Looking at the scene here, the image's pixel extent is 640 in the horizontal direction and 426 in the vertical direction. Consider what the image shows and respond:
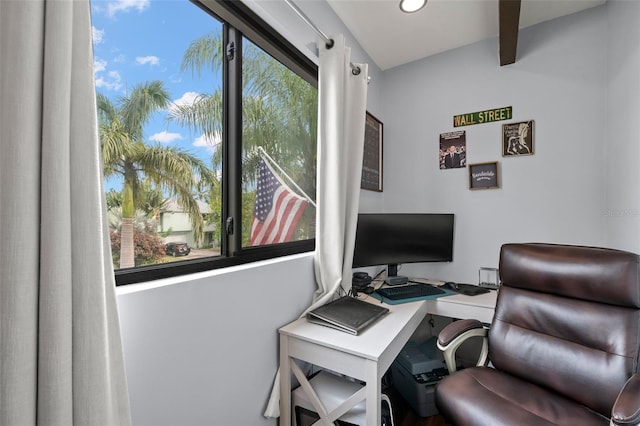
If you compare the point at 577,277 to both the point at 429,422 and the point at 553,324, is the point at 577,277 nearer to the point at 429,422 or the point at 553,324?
the point at 553,324

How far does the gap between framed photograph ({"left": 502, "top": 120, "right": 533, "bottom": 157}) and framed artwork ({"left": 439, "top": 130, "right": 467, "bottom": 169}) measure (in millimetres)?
276

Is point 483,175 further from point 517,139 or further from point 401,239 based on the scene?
point 401,239

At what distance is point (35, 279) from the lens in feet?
1.74

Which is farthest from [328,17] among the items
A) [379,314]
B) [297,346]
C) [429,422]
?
[429,422]

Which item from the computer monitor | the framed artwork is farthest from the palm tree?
the framed artwork

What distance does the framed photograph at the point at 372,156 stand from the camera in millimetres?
2324

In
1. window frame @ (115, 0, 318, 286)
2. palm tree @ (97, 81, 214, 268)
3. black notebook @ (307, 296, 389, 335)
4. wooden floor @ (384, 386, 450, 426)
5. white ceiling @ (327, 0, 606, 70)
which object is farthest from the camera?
white ceiling @ (327, 0, 606, 70)

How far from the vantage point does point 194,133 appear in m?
1.14

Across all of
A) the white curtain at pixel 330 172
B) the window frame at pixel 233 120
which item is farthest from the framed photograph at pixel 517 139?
the window frame at pixel 233 120

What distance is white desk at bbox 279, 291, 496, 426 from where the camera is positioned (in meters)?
1.09

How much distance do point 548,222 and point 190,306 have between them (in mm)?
2366

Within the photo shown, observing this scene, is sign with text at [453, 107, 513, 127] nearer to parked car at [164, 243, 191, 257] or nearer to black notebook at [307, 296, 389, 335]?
black notebook at [307, 296, 389, 335]

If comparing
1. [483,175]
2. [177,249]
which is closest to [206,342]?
[177,249]

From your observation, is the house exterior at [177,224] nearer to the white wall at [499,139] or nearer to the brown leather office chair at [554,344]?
the brown leather office chair at [554,344]
